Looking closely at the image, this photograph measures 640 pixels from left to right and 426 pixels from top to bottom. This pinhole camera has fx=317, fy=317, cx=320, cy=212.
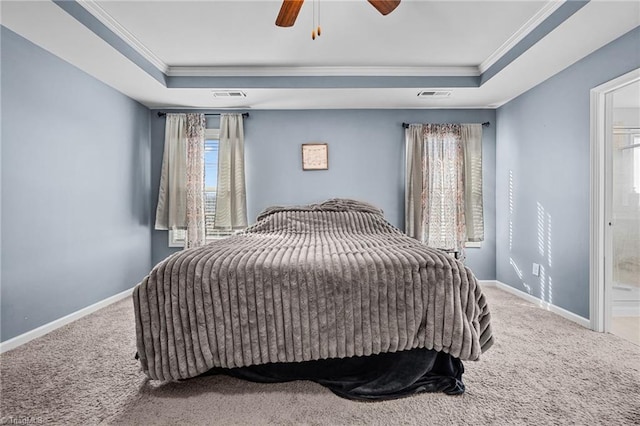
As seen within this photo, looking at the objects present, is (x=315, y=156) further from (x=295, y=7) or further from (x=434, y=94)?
(x=295, y=7)

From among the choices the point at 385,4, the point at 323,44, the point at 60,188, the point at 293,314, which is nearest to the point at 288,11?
the point at 385,4

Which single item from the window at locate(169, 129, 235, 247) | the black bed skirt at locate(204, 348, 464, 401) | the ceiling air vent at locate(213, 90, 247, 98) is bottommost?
the black bed skirt at locate(204, 348, 464, 401)

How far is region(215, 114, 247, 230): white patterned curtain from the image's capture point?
403 cm

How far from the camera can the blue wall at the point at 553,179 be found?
266 centimetres

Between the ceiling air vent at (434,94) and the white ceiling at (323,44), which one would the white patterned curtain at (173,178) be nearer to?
the white ceiling at (323,44)

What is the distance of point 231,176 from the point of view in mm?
4051

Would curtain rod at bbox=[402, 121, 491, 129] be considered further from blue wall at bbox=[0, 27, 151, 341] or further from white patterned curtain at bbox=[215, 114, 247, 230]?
blue wall at bbox=[0, 27, 151, 341]

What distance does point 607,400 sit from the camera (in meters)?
1.56

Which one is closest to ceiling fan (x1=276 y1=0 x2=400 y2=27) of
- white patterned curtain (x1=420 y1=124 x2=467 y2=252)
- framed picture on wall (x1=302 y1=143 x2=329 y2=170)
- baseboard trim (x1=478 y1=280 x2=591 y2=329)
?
framed picture on wall (x1=302 y1=143 x2=329 y2=170)

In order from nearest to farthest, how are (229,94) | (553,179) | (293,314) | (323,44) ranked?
(293,314) < (323,44) < (553,179) < (229,94)

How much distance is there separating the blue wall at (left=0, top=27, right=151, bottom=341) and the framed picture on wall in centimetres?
205

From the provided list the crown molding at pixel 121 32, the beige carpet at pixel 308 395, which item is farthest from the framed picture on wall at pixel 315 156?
the beige carpet at pixel 308 395

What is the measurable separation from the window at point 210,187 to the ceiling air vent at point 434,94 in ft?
8.41

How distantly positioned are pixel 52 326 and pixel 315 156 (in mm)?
3082
